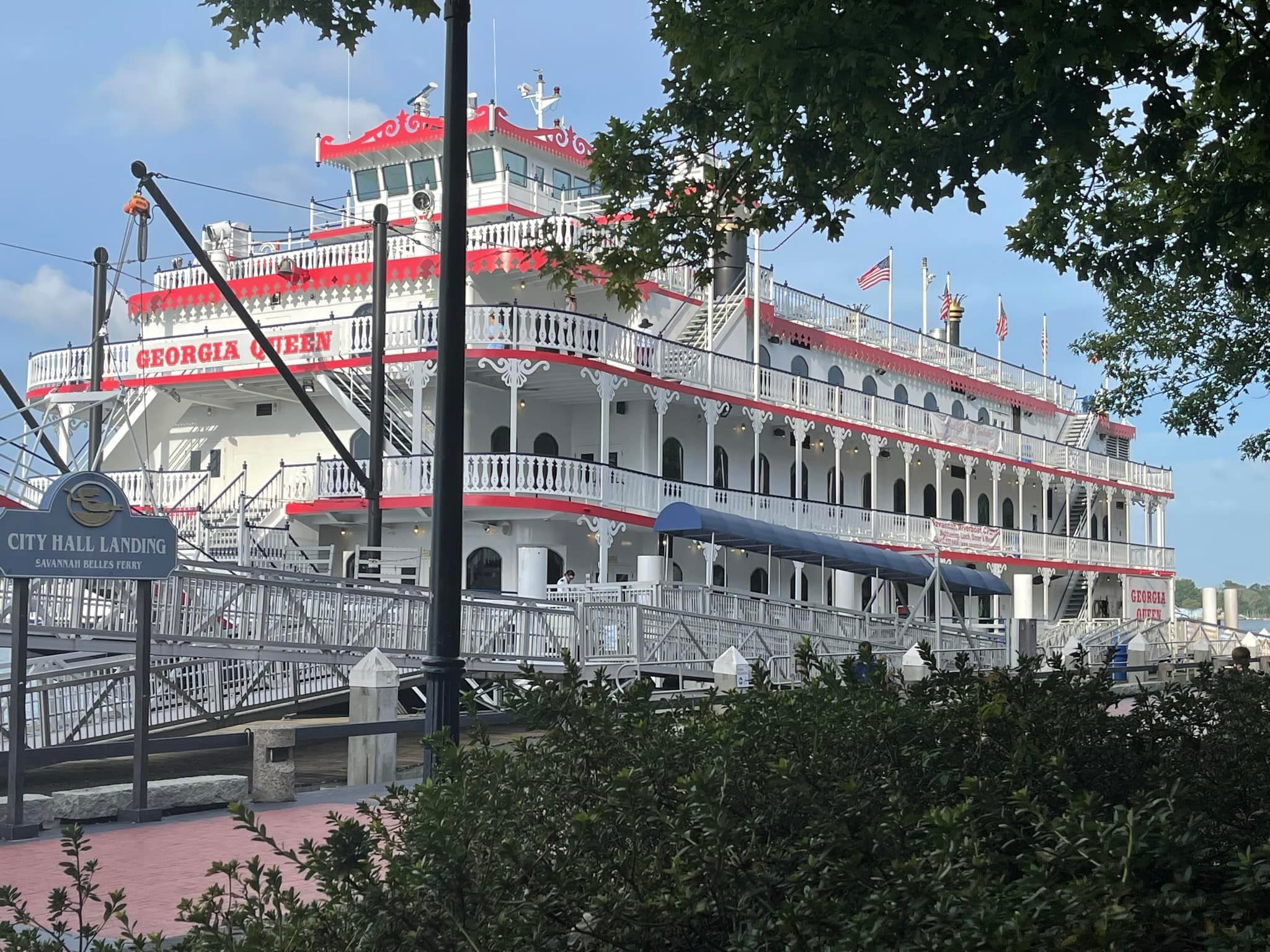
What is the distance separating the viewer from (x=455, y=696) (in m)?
7.90

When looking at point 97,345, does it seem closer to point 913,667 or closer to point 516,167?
point 516,167

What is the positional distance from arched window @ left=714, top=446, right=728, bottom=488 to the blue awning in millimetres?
3404

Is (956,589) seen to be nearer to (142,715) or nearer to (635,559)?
(635,559)

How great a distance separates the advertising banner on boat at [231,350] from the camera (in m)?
30.0

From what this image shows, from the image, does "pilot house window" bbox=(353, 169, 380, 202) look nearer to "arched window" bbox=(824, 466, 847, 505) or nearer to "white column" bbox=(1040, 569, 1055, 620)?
"arched window" bbox=(824, 466, 847, 505)

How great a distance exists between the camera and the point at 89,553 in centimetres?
1122

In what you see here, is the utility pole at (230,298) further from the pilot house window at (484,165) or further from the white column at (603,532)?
the pilot house window at (484,165)

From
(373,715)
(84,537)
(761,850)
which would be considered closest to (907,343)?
(373,715)

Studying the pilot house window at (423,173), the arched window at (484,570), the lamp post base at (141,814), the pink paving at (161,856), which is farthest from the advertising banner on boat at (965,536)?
the lamp post base at (141,814)

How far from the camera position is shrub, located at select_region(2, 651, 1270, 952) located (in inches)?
137

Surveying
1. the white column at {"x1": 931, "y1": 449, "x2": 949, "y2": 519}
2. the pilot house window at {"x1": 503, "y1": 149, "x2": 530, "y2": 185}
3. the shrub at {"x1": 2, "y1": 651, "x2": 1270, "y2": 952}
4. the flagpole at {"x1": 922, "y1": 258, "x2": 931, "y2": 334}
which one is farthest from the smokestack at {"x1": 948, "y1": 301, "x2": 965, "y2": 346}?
the shrub at {"x1": 2, "y1": 651, "x2": 1270, "y2": 952}

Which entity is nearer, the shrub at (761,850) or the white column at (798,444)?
the shrub at (761,850)

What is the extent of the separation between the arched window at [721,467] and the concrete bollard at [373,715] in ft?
68.5

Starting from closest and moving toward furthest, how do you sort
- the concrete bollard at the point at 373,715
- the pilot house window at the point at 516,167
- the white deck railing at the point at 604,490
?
the concrete bollard at the point at 373,715, the white deck railing at the point at 604,490, the pilot house window at the point at 516,167
